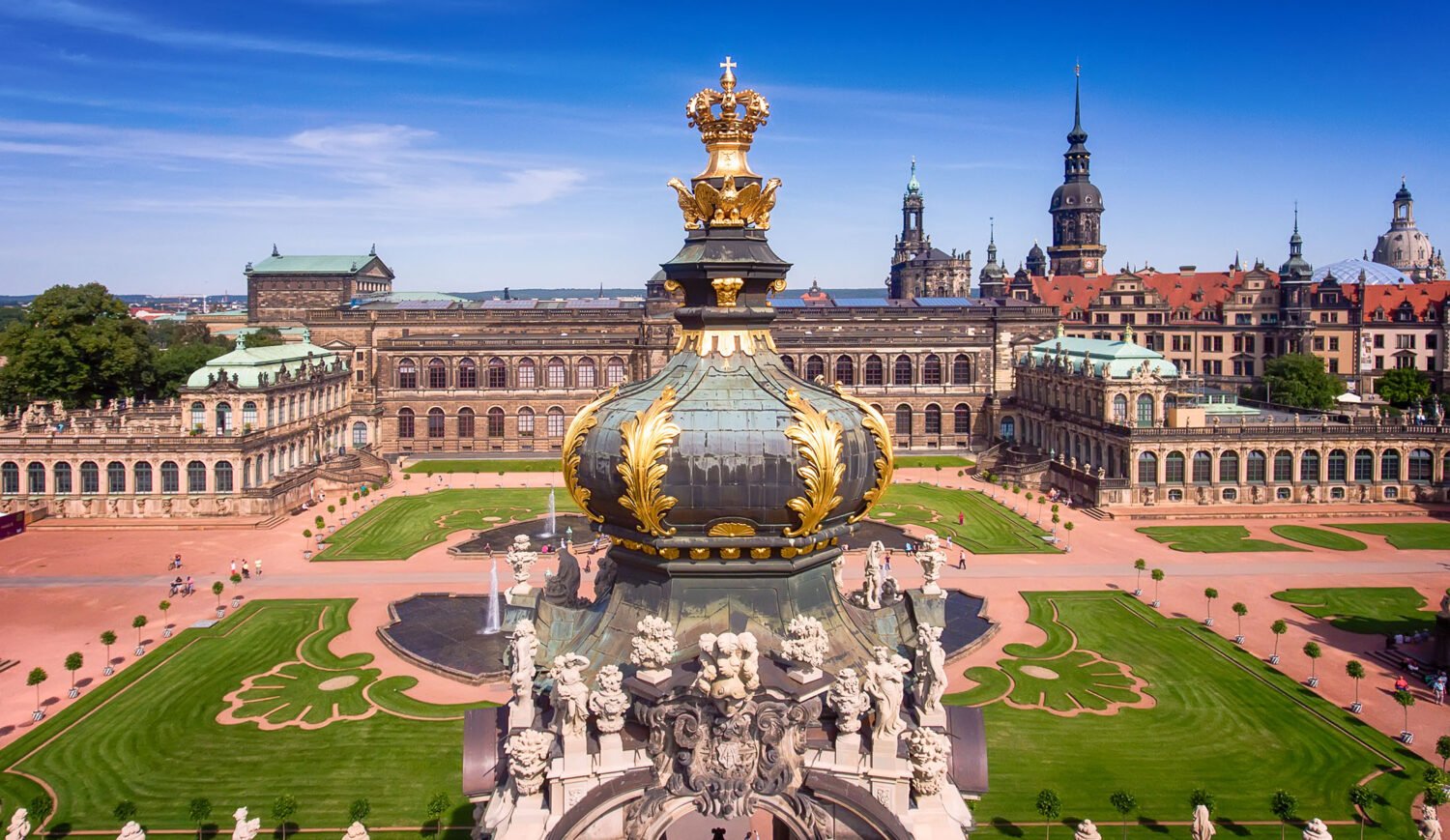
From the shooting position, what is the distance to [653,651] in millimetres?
9930

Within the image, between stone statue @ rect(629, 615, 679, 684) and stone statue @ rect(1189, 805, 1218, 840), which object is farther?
stone statue @ rect(1189, 805, 1218, 840)

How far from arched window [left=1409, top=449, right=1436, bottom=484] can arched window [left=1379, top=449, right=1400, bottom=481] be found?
1051mm

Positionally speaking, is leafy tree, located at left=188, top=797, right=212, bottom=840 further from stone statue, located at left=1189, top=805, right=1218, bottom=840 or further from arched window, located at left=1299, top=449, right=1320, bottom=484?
arched window, located at left=1299, top=449, right=1320, bottom=484

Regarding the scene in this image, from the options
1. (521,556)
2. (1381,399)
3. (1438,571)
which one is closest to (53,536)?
(521,556)

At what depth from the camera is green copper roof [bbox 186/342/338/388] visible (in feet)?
280

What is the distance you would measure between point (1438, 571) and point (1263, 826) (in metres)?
39.5

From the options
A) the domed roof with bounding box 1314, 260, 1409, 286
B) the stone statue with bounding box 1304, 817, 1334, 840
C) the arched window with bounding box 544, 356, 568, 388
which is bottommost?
the stone statue with bounding box 1304, 817, 1334, 840

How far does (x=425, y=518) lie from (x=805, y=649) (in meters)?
71.0

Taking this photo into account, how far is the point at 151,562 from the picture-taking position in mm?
63281

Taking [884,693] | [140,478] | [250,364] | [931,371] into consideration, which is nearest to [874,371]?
[931,371]

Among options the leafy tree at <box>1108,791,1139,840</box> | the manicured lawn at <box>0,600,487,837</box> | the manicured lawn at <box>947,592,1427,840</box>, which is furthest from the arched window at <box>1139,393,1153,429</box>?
the manicured lawn at <box>0,600,487,837</box>

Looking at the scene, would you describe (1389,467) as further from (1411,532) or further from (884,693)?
(884,693)

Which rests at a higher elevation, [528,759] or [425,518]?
[528,759]

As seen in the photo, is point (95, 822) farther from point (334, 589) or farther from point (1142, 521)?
point (1142, 521)
